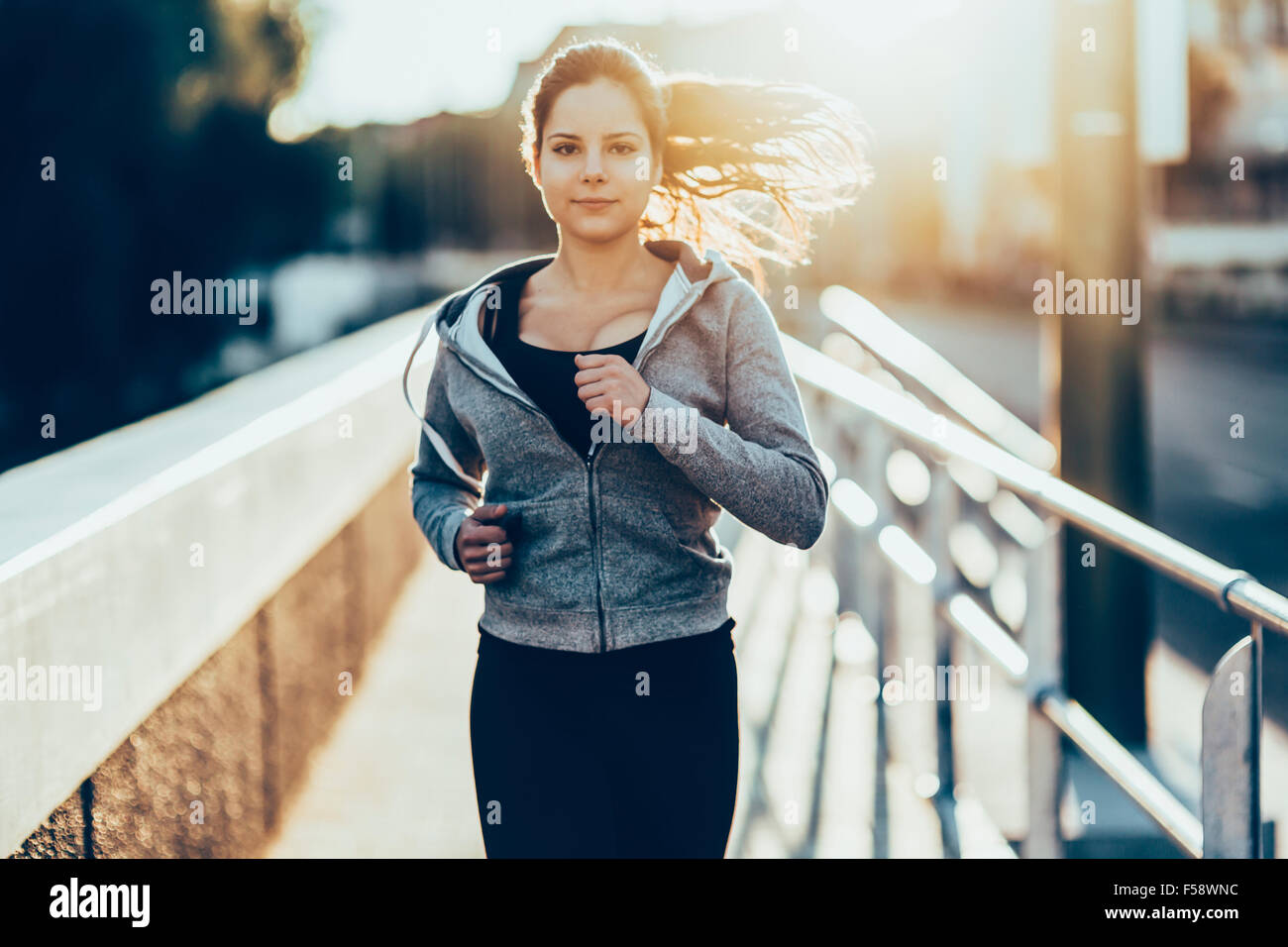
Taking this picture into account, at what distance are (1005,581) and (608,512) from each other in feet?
17.2

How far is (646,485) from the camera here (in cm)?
227

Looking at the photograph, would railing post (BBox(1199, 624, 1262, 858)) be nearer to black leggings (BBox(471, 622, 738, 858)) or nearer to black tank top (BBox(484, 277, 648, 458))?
black leggings (BBox(471, 622, 738, 858))

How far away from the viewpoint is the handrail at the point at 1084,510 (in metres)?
2.05

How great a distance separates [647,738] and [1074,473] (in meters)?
2.25

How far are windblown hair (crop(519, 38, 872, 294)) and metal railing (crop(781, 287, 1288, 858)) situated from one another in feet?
2.35

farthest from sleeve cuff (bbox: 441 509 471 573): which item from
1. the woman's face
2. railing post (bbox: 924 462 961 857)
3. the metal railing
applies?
railing post (bbox: 924 462 961 857)

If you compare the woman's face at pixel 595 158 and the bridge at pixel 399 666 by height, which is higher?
the woman's face at pixel 595 158

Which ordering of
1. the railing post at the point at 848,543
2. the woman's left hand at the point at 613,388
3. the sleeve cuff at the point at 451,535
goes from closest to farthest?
1. the woman's left hand at the point at 613,388
2. the sleeve cuff at the point at 451,535
3. the railing post at the point at 848,543

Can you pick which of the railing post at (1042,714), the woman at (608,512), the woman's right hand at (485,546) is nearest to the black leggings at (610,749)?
the woman at (608,512)

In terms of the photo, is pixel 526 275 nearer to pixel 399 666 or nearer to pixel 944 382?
pixel 399 666

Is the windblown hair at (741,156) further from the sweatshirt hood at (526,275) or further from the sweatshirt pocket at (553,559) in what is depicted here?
the sweatshirt pocket at (553,559)

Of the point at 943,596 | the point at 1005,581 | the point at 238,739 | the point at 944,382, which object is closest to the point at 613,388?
the point at 238,739

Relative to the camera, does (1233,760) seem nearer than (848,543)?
Yes
